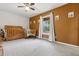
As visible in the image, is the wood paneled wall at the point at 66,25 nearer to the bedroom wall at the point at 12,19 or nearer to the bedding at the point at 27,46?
the bedroom wall at the point at 12,19

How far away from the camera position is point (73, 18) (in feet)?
14.8

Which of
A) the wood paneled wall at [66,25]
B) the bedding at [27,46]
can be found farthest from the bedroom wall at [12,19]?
the bedding at [27,46]

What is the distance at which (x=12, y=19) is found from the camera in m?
3.46

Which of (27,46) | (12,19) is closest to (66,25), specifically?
(27,46)

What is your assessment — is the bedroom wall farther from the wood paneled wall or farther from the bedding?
the bedding

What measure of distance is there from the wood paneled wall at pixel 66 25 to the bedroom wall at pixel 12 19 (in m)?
0.35

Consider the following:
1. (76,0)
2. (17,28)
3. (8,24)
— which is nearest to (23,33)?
(17,28)

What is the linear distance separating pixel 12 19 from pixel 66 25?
2.27 meters

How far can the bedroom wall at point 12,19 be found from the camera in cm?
330

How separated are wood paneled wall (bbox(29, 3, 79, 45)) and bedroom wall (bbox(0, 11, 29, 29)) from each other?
0.35 metres

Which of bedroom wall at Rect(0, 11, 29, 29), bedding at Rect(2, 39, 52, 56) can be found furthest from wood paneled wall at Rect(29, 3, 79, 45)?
bedding at Rect(2, 39, 52, 56)

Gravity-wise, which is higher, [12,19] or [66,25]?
[12,19]

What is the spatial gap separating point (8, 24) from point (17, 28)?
278 mm

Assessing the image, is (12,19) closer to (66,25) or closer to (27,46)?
(27,46)
